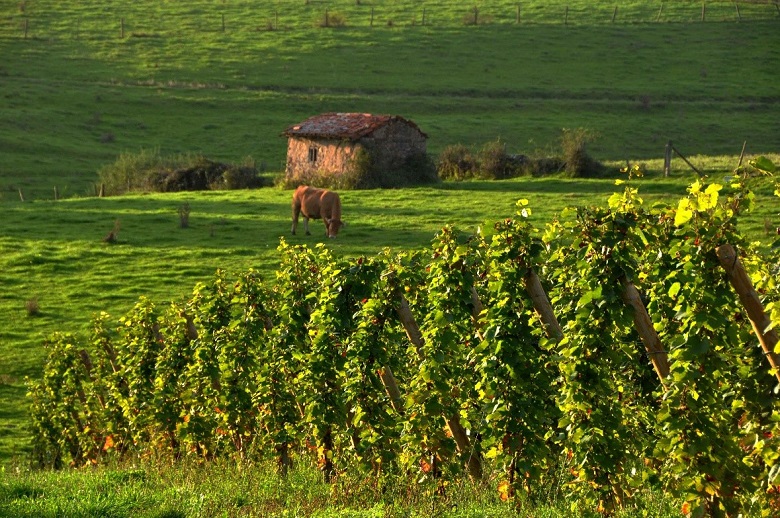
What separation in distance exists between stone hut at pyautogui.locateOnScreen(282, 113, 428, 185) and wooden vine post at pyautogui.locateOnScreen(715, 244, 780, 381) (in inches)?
1650

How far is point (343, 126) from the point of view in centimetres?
5116

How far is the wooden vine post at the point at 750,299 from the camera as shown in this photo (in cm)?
738

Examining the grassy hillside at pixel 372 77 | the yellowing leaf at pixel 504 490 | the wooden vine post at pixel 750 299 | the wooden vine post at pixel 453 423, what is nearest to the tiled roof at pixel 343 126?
the grassy hillside at pixel 372 77

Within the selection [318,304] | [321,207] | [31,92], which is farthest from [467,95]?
[318,304]

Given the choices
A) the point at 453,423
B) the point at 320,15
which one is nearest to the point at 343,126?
the point at 453,423

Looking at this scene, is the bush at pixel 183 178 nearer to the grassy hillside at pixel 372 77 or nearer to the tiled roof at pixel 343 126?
the grassy hillside at pixel 372 77

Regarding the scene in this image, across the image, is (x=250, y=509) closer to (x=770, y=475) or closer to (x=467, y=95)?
(x=770, y=475)

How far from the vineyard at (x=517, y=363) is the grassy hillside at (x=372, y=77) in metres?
39.0

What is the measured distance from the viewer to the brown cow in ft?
122

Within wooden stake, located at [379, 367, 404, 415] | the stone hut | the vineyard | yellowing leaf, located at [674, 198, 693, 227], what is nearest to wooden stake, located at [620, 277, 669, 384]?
the vineyard

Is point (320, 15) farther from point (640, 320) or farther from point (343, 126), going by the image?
point (640, 320)

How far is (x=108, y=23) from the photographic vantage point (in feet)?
302

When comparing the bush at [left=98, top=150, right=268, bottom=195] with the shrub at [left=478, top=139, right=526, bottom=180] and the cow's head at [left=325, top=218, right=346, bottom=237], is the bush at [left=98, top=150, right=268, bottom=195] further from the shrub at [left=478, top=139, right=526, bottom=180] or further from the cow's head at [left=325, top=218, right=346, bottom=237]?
the cow's head at [left=325, top=218, right=346, bottom=237]

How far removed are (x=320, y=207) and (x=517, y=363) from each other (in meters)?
28.1
